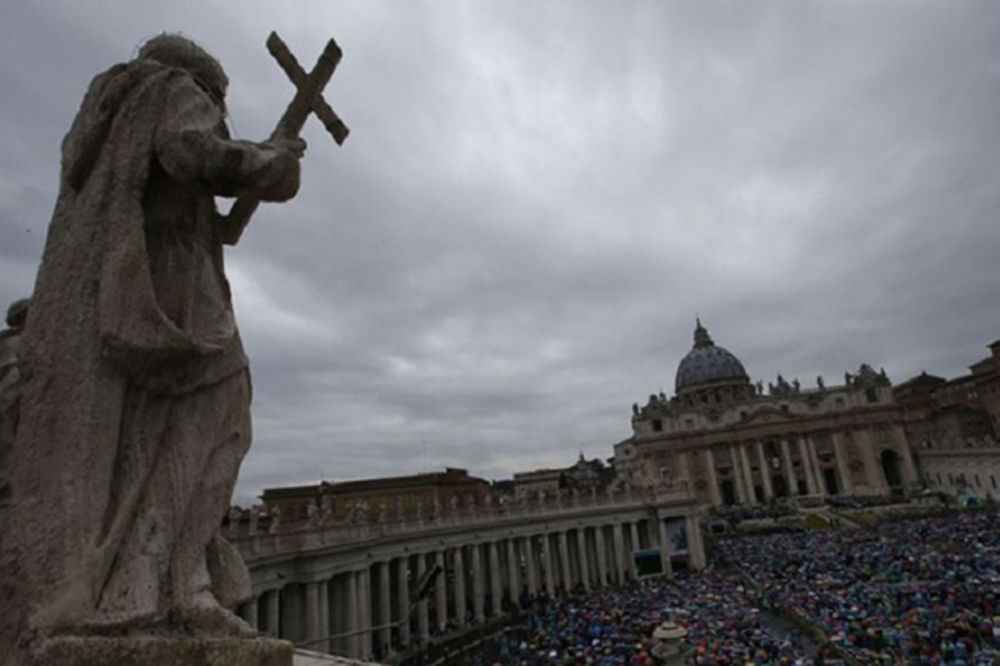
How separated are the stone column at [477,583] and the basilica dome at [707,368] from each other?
Result: 313ft

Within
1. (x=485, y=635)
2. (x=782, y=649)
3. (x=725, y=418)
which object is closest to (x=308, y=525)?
(x=485, y=635)

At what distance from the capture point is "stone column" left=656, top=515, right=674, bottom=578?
1941 inches

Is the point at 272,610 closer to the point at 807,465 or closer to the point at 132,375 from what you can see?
the point at 132,375

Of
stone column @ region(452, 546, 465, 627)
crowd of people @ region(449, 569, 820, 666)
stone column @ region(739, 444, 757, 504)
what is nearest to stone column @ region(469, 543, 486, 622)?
stone column @ region(452, 546, 465, 627)

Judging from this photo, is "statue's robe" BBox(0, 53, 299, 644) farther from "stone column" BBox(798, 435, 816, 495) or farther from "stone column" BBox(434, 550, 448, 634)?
"stone column" BBox(798, 435, 816, 495)

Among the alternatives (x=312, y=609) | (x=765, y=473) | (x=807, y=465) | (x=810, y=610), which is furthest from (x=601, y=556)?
(x=807, y=465)

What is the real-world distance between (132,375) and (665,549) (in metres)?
55.2

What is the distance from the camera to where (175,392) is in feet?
9.84

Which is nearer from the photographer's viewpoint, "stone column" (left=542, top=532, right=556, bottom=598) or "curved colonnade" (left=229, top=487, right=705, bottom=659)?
"curved colonnade" (left=229, top=487, right=705, bottom=659)

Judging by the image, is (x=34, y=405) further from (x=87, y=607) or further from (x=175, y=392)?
(x=87, y=607)

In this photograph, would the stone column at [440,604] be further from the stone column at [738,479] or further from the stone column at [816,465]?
the stone column at [816,465]

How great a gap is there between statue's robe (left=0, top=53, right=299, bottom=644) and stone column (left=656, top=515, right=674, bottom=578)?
50.8 m

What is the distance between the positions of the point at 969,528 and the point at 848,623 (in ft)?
97.0

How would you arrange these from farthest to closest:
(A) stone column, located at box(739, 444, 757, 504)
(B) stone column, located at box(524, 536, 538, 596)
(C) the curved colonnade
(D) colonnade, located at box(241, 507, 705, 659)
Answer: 1. (A) stone column, located at box(739, 444, 757, 504)
2. (B) stone column, located at box(524, 536, 538, 596)
3. (D) colonnade, located at box(241, 507, 705, 659)
4. (C) the curved colonnade
